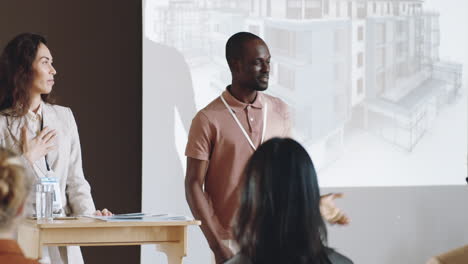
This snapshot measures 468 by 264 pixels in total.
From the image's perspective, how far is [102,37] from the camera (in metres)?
5.30

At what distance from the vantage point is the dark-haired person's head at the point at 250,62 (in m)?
3.40

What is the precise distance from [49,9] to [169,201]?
131 cm

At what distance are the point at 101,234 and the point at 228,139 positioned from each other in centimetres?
58

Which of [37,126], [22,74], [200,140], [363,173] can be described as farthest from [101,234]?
[363,173]

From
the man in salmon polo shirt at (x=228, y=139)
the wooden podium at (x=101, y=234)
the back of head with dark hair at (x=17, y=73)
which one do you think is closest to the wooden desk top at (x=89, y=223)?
the wooden podium at (x=101, y=234)

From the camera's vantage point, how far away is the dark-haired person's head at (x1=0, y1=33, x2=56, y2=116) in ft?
11.7

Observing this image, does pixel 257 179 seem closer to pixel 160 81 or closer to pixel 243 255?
pixel 243 255

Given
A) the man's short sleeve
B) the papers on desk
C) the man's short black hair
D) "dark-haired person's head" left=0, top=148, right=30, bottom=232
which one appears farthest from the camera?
the man's short black hair

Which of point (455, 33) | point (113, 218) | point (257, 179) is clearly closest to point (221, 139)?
point (113, 218)

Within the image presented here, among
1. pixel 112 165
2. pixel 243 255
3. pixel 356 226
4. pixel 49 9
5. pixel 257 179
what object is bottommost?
pixel 356 226

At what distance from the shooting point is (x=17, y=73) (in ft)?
11.7

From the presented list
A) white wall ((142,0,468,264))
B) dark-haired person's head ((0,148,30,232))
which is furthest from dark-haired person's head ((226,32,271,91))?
dark-haired person's head ((0,148,30,232))

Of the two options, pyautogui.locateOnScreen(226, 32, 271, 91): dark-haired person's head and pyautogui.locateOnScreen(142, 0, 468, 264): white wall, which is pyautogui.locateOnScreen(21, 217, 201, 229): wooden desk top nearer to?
pyautogui.locateOnScreen(226, 32, 271, 91): dark-haired person's head

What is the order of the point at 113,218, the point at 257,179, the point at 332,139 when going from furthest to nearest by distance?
the point at 332,139, the point at 113,218, the point at 257,179
